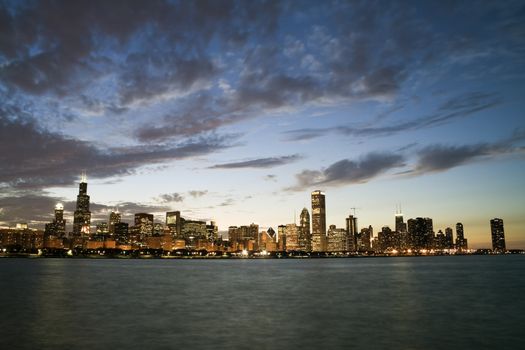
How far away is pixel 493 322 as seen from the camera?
3872 centimetres

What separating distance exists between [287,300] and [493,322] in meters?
24.3

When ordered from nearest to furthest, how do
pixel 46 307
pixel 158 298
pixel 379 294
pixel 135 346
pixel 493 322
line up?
pixel 135 346 → pixel 493 322 → pixel 46 307 → pixel 158 298 → pixel 379 294

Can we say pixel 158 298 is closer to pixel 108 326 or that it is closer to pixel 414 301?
pixel 108 326

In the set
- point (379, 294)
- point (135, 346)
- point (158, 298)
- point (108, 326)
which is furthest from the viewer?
point (379, 294)

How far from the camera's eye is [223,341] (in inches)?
1184

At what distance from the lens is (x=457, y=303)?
170 feet

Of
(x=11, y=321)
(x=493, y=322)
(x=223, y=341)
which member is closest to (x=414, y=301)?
(x=493, y=322)

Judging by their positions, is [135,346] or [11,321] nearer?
[135,346]

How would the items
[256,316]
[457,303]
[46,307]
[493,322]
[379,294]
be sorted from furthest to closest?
1. [379,294]
2. [457,303]
3. [46,307]
4. [256,316]
5. [493,322]

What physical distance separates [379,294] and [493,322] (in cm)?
2396

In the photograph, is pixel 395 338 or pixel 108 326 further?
pixel 108 326

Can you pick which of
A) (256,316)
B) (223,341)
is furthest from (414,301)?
(223,341)

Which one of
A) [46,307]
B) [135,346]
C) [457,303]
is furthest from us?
[457,303]

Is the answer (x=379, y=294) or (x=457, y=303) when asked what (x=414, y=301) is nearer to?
(x=457, y=303)
